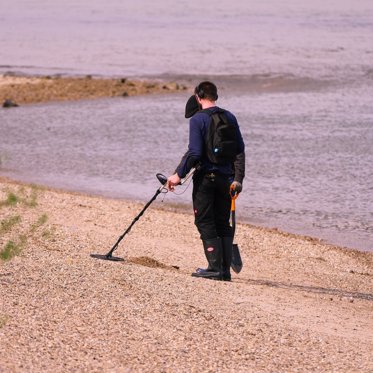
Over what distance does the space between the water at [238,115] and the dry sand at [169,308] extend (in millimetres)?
2200

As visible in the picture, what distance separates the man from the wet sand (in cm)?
Answer: 1595

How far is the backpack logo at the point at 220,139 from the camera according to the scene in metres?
9.57

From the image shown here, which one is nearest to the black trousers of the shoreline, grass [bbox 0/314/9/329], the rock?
grass [bbox 0/314/9/329]

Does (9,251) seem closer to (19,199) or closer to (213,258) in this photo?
(213,258)

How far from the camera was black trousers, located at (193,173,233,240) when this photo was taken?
32.0ft

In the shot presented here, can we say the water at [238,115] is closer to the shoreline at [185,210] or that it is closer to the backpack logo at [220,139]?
the shoreline at [185,210]

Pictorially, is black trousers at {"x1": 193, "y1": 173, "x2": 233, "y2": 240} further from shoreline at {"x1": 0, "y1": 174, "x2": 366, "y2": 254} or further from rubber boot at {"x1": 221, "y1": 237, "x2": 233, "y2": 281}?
shoreline at {"x1": 0, "y1": 174, "x2": 366, "y2": 254}

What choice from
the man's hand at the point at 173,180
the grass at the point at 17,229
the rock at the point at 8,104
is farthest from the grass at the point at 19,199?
the rock at the point at 8,104

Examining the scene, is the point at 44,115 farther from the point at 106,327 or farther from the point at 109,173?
the point at 106,327

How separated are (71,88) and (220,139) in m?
18.0

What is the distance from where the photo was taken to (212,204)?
32.3 ft

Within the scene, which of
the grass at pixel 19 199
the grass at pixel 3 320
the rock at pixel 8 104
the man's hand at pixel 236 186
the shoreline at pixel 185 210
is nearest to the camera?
Result: the grass at pixel 3 320

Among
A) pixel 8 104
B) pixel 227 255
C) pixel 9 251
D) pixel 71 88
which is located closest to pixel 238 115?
pixel 8 104

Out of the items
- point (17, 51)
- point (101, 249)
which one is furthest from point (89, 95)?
point (101, 249)
